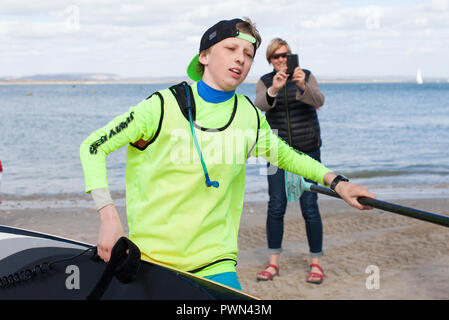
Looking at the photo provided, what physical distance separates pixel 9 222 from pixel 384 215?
602 centimetres

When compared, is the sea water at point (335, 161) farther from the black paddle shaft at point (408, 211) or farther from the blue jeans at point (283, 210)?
the blue jeans at point (283, 210)

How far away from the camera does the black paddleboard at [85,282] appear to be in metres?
2.04

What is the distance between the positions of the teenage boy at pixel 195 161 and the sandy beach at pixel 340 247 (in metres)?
3.09

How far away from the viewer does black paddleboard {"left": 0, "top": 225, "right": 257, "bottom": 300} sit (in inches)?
80.2

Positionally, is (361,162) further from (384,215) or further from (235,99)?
(235,99)

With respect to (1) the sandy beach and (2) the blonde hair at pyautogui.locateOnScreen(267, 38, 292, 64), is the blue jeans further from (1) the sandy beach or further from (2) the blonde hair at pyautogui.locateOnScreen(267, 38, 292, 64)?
(2) the blonde hair at pyautogui.locateOnScreen(267, 38, 292, 64)

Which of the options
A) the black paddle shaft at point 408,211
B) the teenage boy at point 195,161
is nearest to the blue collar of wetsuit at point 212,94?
the teenage boy at point 195,161

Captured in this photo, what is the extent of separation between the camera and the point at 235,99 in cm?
258

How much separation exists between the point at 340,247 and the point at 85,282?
5487mm

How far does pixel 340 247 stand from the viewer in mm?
7172
